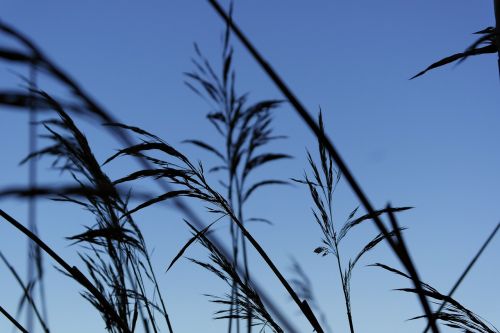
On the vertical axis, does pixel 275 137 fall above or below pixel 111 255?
above

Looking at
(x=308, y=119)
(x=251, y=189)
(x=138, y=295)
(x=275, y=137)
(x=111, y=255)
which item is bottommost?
(x=308, y=119)

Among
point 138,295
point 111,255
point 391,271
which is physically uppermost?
point 111,255

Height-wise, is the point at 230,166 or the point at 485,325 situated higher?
the point at 230,166

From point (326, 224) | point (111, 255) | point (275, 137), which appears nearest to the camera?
point (326, 224)

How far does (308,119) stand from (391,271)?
0.79m

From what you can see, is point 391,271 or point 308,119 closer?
point 308,119

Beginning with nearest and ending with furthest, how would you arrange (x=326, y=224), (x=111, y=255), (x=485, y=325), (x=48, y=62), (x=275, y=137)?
(x=48, y=62), (x=485, y=325), (x=326, y=224), (x=111, y=255), (x=275, y=137)

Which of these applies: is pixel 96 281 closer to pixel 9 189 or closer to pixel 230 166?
pixel 9 189

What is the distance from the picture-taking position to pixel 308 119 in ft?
1.51

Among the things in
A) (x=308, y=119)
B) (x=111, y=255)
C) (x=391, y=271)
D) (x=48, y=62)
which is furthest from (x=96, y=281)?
(x=308, y=119)

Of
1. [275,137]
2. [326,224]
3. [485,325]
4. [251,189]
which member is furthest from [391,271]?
[275,137]

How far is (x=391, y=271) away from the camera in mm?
1180

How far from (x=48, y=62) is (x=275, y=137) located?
270 cm

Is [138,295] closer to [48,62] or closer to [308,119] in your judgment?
[48,62]
